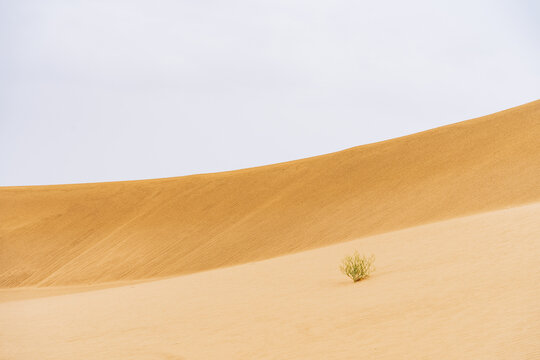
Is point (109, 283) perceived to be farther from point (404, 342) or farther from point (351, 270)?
point (404, 342)

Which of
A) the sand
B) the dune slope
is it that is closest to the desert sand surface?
the sand

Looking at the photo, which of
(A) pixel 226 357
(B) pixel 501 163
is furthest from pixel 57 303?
(B) pixel 501 163

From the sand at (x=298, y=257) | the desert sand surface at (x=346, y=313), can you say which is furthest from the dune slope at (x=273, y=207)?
the desert sand surface at (x=346, y=313)

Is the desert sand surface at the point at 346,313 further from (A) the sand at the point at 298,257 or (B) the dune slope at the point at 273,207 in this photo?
(B) the dune slope at the point at 273,207

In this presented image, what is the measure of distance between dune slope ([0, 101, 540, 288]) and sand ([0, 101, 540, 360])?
0.37 ft

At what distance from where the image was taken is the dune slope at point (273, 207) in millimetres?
21625

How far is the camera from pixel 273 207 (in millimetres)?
28906

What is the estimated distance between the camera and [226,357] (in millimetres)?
7031

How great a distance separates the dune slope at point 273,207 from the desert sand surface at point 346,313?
744 cm

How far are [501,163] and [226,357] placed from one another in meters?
18.2

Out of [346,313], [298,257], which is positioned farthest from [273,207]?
[346,313]

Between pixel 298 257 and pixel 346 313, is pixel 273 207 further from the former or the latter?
pixel 346 313

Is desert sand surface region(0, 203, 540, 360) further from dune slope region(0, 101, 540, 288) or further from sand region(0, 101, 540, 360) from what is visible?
dune slope region(0, 101, 540, 288)

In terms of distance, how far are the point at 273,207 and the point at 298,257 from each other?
1242cm
